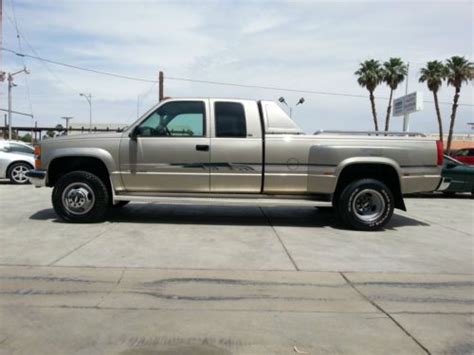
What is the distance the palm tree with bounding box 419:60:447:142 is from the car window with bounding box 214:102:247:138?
124ft

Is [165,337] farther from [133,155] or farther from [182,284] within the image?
[133,155]

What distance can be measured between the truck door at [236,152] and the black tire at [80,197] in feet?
6.00

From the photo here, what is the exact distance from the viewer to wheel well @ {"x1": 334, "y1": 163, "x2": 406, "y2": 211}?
7934 mm

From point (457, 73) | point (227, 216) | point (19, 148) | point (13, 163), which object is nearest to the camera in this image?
point (227, 216)

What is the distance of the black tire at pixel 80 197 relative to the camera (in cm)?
785

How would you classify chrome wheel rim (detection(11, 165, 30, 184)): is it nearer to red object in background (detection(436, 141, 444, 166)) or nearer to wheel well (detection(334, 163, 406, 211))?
wheel well (detection(334, 163, 406, 211))

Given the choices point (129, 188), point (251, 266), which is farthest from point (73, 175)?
point (251, 266)

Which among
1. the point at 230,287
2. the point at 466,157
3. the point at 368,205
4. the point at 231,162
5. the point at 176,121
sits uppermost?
the point at 176,121

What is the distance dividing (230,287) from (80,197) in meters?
3.95

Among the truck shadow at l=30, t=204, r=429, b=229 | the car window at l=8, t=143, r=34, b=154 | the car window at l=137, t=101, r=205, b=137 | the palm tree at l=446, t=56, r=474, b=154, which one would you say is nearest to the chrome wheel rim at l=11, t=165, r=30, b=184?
the car window at l=8, t=143, r=34, b=154

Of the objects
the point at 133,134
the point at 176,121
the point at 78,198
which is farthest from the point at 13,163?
the point at 176,121

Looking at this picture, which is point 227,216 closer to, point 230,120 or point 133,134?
point 230,120

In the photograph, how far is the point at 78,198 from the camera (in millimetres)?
7875

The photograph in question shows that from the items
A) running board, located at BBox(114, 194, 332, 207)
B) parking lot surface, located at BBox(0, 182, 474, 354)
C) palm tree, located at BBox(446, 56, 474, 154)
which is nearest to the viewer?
parking lot surface, located at BBox(0, 182, 474, 354)
